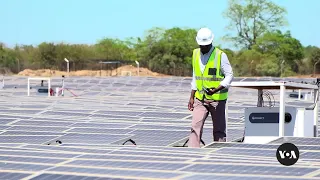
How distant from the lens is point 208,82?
9016mm

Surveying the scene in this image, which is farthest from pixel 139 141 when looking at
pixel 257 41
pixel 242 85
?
pixel 257 41

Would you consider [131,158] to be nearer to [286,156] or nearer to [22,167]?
[22,167]

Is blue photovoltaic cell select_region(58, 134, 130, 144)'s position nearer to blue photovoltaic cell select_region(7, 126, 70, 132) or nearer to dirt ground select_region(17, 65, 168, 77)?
blue photovoltaic cell select_region(7, 126, 70, 132)

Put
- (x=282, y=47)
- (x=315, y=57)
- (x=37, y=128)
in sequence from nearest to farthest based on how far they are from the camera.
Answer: (x=37, y=128) < (x=315, y=57) < (x=282, y=47)

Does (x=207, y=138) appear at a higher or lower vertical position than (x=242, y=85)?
lower

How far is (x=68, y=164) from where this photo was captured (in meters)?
6.39

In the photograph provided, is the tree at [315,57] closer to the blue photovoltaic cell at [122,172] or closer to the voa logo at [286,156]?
the voa logo at [286,156]

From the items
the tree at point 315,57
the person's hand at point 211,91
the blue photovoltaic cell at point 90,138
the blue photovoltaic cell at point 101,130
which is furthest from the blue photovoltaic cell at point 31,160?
the tree at point 315,57

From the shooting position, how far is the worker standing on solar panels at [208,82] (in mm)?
8850

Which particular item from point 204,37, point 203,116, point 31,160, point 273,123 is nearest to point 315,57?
point 273,123

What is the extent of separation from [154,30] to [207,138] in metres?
73.6

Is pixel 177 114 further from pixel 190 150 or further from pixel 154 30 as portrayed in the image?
pixel 154 30

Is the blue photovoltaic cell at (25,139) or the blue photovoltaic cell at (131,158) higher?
the blue photovoltaic cell at (131,158)

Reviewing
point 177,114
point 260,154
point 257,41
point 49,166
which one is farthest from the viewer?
point 257,41
